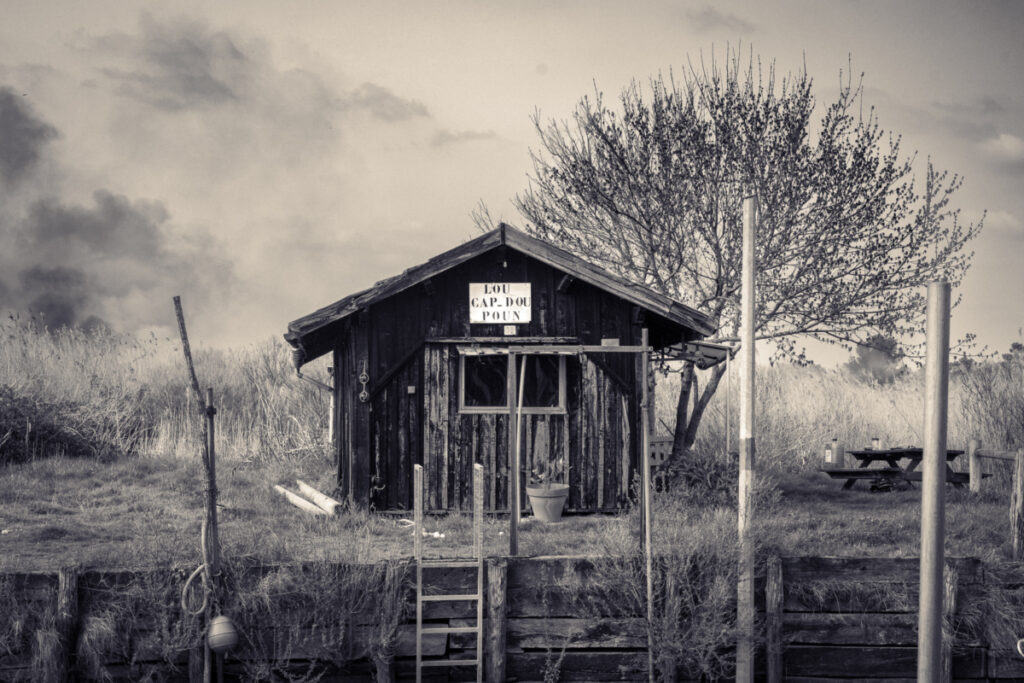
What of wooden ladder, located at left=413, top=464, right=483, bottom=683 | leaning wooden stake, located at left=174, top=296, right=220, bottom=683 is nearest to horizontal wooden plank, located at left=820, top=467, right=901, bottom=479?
wooden ladder, located at left=413, top=464, right=483, bottom=683

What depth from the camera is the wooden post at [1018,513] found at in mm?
9484

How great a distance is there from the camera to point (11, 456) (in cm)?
1653

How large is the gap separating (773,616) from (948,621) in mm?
1723

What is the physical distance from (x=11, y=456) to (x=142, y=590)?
9.86m

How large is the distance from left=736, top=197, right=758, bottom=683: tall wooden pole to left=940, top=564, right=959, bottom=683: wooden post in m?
1.90

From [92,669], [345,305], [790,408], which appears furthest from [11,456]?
[790,408]

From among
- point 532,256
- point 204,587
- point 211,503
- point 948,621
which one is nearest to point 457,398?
point 532,256

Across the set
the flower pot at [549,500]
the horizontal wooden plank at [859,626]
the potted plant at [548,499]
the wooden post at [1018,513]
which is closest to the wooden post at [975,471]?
the wooden post at [1018,513]

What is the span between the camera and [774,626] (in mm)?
8766

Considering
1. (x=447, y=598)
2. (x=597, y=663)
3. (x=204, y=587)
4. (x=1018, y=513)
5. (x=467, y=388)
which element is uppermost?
(x=467, y=388)

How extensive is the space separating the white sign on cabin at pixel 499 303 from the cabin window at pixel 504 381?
20.5 inches

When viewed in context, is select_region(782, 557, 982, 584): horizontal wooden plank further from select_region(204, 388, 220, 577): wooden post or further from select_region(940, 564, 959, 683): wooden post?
select_region(204, 388, 220, 577): wooden post

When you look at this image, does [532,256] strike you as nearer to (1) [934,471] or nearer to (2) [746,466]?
(2) [746,466]

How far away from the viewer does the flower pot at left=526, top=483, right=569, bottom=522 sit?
12.0 metres
